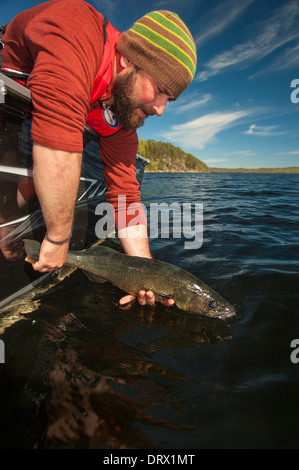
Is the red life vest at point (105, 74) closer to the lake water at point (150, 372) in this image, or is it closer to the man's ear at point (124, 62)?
the man's ear at point (124, 62)

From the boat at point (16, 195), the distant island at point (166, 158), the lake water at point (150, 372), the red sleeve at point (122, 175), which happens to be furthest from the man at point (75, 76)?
the distant island at point (166, 158)

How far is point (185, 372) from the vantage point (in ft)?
7.76

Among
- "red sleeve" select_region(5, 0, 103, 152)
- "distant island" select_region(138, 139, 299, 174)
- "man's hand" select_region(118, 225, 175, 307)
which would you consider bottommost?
"man's hand" select_region(118, 225, 175, 307)

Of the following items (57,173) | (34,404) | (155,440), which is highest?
(57,173)

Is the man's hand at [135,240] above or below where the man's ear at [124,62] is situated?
below

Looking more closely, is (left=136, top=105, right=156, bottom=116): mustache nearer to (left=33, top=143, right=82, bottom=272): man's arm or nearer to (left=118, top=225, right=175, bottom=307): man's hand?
(left=33, top=143, right=82, bottom=272): man's arm

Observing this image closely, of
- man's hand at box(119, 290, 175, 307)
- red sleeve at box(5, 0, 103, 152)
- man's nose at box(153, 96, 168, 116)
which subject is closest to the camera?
red sleeve at box(5, 0, 103, 152)

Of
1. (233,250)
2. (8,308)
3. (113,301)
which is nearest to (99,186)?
(113,301)

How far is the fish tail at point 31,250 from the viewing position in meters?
3.05

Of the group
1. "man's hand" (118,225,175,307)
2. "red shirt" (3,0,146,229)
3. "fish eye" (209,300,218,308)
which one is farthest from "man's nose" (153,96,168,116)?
"fish eye" (209,300,218,308)

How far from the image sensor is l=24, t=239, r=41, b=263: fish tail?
305 centimetres

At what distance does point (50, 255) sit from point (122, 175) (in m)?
2.26

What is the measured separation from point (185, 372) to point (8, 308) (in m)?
2.33

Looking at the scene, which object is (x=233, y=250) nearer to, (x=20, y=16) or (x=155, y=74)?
(x=155, y=74)
